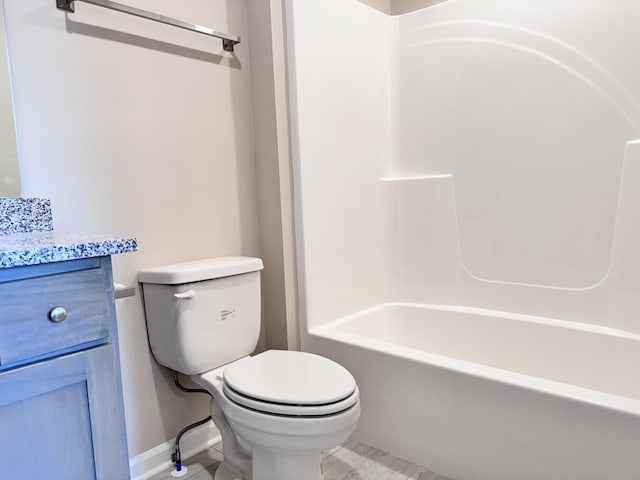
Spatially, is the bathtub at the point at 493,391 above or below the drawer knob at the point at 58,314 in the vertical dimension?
below

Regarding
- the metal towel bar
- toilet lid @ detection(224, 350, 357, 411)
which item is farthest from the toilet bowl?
the metal towel bar

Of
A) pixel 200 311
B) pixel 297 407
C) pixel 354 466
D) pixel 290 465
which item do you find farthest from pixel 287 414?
pixel 354 466

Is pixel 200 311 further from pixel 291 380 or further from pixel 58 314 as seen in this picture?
pixel 58 314

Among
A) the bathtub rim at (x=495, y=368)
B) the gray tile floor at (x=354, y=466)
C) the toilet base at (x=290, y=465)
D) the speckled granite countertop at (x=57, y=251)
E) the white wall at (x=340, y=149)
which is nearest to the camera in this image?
the speckled granite countertop at (x=57, y=251)

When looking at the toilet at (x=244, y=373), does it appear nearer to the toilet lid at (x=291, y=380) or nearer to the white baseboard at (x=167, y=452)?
the toilet lid at (x=291, y=380)

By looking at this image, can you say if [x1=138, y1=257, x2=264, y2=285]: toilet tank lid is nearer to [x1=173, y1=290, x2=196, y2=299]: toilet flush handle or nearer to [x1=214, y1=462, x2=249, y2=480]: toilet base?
[x1=173, y1=290, x2=196, y2=299]: toilet flush handle

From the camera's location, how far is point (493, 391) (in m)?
1.37

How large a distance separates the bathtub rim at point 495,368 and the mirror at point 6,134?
1.20 metres

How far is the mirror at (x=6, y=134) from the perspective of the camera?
1235 millimetres

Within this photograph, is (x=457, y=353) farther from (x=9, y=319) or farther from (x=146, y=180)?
(x=9, y=319)

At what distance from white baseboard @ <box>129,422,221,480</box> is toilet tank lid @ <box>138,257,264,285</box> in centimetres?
66

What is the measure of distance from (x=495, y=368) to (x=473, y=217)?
71 cm

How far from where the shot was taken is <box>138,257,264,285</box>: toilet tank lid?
1.45 meters

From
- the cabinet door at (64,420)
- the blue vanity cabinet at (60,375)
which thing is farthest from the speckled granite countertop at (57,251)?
the cabinet door at (64,420)
